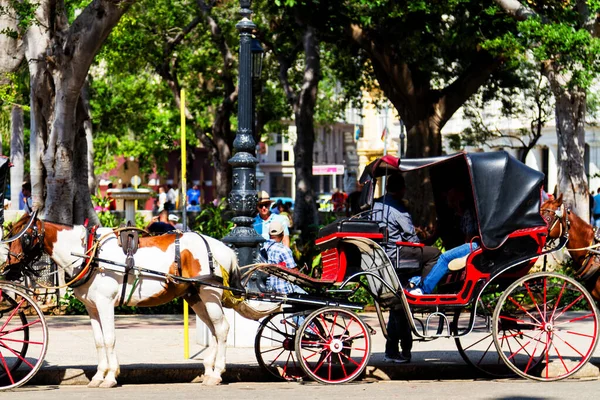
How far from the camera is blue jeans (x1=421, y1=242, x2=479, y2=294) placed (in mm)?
11133

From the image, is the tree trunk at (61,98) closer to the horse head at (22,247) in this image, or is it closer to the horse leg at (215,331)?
the horse head at (22,247)

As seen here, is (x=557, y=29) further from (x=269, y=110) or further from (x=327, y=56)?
(x=269, y=110)

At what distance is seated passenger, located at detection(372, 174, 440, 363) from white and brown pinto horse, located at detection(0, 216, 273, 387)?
1528 millimetres

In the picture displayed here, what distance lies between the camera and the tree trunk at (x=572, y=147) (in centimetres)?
1961

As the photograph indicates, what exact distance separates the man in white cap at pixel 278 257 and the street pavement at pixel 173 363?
33.8 inches

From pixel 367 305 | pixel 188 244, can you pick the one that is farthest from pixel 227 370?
pixel 367 305

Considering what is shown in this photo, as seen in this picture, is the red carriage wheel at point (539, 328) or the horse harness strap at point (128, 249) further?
the red carriage wheel at point (539, 328)

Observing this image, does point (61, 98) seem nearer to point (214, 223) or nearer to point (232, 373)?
point (214, 223)

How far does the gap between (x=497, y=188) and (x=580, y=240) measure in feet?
4.61

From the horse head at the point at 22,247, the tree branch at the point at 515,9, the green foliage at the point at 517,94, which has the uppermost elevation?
the tree branch at the point at 515,9

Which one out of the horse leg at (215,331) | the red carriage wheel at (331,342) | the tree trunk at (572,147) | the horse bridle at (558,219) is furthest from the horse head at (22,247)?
the tree trunk at (572,147)

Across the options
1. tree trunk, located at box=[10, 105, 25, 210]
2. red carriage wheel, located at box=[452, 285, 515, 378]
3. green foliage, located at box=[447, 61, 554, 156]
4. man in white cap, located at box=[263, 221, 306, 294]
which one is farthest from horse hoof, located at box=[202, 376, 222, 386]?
tree trunk, located at box=[10, 105, 25, 210]

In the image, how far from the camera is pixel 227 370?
1141 centimetres

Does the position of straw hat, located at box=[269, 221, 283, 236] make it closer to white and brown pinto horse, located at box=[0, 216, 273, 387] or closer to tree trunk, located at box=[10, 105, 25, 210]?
white and brown pinto horse, located at box=[0, 216, 273, 387]
